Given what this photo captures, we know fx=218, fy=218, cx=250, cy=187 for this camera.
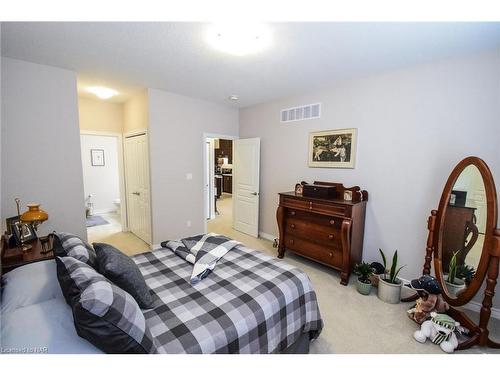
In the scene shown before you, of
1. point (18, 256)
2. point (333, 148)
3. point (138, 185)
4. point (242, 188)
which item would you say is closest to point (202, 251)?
point (18, 256)

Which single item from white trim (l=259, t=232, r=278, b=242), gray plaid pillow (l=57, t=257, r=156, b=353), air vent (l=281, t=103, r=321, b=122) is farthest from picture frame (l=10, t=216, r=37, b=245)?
air vent (l=281, t=103, r=321, b=122)

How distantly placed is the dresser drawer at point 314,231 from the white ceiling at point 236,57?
6.29 ft

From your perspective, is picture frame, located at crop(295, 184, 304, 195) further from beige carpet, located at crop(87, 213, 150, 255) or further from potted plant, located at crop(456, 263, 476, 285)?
beige carpet, located at crop(87, 213, 150, 255)

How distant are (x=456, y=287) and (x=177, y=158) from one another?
3.81 m

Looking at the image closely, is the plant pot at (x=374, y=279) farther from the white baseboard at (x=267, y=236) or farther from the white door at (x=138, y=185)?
the white door at (x=138, y=185)

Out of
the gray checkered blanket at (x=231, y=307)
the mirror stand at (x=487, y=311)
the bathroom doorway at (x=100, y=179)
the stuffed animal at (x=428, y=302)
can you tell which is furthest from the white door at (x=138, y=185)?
the mirror stand at (x=487, y=311)

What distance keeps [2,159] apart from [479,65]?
4.87m

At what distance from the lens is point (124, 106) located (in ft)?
13.3

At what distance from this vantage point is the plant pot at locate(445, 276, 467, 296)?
2012 mm

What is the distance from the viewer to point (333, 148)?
3121mm

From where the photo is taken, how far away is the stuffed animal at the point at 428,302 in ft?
6.38

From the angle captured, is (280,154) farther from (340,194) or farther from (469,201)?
(469,201)

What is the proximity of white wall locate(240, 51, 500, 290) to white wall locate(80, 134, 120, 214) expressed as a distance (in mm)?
5292

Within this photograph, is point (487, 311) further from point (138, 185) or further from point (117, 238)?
point (117, 238)
